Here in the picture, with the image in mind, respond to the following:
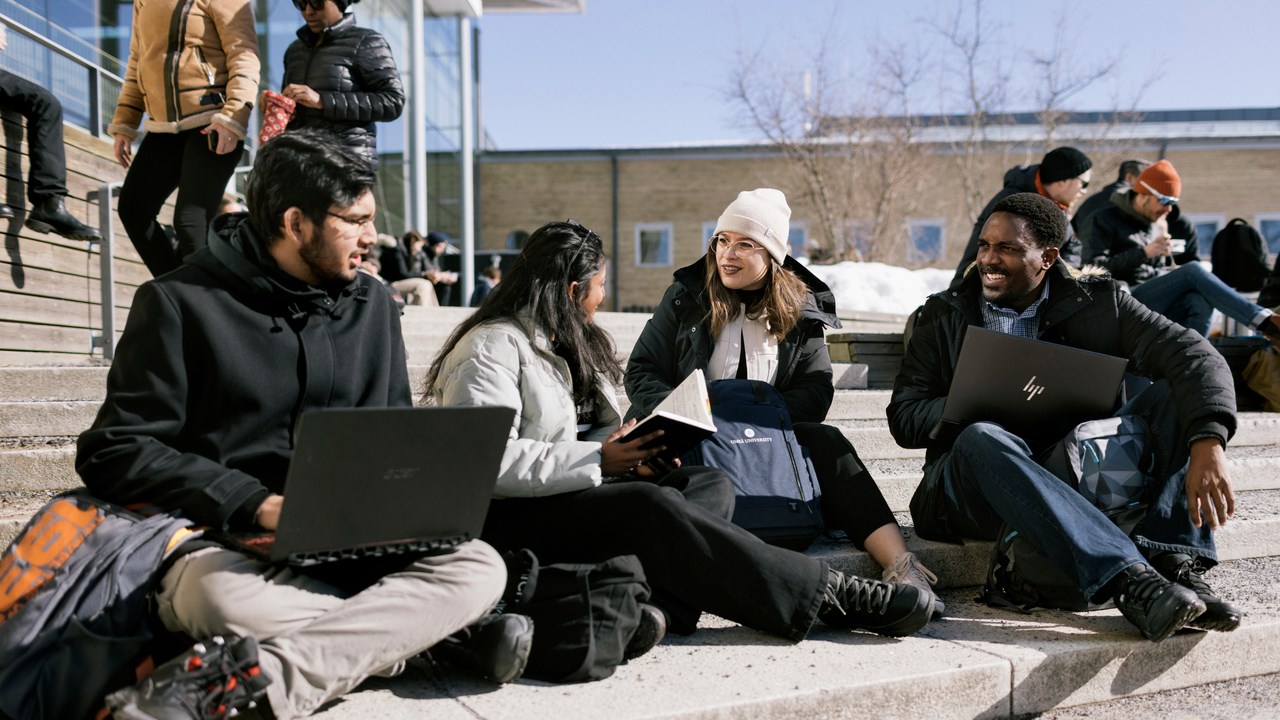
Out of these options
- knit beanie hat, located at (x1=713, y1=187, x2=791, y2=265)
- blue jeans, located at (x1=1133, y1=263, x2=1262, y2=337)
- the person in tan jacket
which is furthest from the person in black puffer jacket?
blue jeans, located at (x1=1133, y1=263, x2=1262, y2=337)

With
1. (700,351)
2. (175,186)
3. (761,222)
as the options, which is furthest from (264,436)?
(175,186)

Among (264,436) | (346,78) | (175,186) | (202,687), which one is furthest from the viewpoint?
(346,78)

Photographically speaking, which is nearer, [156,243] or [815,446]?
[815,446]

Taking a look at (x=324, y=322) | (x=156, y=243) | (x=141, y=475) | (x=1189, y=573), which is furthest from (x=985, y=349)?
(x=156, y=243)

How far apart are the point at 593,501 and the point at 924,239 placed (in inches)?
913

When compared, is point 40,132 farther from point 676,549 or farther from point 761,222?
point 676,549

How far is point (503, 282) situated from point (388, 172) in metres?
11.4

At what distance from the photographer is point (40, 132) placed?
6055 millimetres

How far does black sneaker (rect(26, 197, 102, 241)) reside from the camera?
6.16 metres

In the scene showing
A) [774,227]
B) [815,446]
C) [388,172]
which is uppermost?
[388,172]

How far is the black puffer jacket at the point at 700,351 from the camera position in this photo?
4.07 metres

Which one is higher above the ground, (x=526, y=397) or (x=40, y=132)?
(x=40, y=132)

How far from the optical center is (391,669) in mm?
2684

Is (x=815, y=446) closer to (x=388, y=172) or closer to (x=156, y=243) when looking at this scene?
(x=156, y=243)
